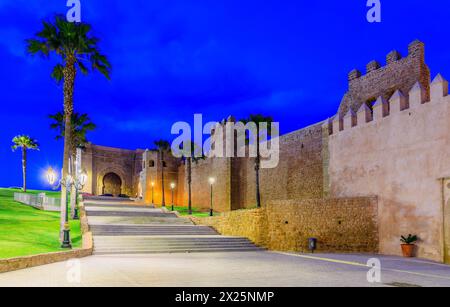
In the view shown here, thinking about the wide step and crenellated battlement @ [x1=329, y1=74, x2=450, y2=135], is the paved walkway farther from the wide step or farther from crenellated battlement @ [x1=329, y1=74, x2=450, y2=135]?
the wide step

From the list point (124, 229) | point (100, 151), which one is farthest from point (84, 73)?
point (100, 151)

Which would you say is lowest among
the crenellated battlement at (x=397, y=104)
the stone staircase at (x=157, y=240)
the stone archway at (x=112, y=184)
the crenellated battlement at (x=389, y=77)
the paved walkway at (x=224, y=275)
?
the stone staircase at (x=157, y=240)

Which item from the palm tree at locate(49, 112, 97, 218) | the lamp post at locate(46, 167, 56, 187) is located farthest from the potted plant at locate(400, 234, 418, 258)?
the palm tree at locate(49, 112, 97, 218)

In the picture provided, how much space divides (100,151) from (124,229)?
1621 inches

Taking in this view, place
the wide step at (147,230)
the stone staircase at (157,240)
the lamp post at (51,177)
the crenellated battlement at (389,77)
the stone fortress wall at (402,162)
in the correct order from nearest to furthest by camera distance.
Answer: the stone fortress wall at (402,162) → the stone staircase at (157,240) → the lamp post at (51,177) → the crenellated battlement at (389,77) → the wide step at (147,230)

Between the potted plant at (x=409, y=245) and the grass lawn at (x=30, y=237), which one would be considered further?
the potted plant at (x=409, y=245)

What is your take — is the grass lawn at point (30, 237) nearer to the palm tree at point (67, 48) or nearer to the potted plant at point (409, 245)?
the palm tree at point (67, 48)

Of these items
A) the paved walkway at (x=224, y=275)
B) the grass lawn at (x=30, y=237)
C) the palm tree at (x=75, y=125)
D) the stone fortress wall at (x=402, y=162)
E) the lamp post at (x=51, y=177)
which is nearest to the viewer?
the paved walkway at (x=224, y=275)

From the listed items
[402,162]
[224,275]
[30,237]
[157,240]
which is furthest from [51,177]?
[402,162]

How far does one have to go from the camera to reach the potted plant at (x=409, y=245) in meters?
15.6

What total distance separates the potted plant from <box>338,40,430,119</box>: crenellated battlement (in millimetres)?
6025

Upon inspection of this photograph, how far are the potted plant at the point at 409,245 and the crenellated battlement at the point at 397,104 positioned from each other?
4550mm

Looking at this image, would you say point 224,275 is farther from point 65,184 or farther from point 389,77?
point 389,77

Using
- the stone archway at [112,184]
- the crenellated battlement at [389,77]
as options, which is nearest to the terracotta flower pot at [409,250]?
the crenellated battlement at [389,77]
